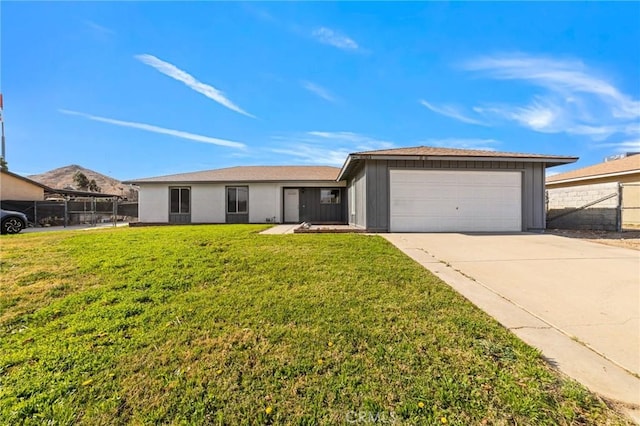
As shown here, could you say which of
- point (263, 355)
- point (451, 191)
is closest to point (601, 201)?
point (451, 191)

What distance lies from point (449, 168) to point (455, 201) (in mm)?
1316

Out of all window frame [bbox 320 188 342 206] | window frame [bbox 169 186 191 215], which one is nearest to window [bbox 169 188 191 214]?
window frame [bbox 169 186 191 215]

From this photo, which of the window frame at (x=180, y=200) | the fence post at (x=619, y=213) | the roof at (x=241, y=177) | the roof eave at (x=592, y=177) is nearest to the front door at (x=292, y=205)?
the roof at (x=241, y=177)

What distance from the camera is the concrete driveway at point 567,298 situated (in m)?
2.17

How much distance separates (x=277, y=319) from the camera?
9.55ft

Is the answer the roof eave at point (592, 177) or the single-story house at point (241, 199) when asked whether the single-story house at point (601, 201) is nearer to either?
the roof eave at point (592, 177)

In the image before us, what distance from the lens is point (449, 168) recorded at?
1067 cm

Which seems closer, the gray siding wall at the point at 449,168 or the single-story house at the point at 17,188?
the gray siding wall at the point at 449,168

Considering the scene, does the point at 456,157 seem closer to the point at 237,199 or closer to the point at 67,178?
the point at 237,199

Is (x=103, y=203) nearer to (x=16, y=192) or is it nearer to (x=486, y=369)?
(x=16, y=192)

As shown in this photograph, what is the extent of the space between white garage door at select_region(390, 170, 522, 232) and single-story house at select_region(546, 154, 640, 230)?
3598mm

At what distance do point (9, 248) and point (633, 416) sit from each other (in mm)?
10278

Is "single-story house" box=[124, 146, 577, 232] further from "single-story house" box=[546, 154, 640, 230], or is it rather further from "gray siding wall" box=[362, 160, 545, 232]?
"single-story house" box=[546, 154, 640, 230]

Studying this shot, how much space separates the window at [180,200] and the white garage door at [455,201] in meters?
12.1
